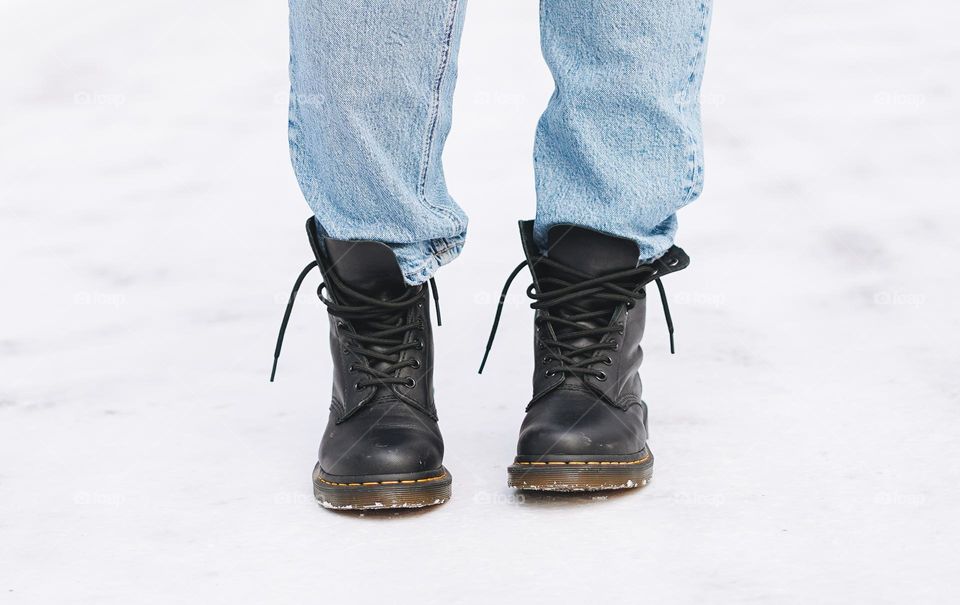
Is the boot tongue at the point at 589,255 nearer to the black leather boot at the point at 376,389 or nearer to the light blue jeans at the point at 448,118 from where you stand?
the light blue jeans at the point at 448,118

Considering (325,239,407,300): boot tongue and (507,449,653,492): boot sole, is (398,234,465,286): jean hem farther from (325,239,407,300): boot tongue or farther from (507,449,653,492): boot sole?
(507,449,653,492): boot sole

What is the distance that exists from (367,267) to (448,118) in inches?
5.8

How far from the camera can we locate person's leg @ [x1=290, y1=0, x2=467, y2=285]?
0.92 m

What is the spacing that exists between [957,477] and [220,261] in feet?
3.57

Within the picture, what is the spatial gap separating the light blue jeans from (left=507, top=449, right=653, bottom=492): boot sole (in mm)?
191

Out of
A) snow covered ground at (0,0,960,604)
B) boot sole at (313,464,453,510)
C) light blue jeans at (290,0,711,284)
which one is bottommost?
snow covered ground at (0,0,960,604)

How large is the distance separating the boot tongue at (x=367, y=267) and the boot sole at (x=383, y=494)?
0.17m

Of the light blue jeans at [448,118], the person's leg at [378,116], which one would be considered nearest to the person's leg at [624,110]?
the light blue jeans at [448,118]

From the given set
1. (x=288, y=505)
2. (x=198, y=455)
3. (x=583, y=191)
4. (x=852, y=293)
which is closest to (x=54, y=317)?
(x=198, y=455)

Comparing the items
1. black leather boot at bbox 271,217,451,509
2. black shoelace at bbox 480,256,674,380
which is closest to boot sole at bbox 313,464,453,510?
black leather boot at bbox 271,217,451,509

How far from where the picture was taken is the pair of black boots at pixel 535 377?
981mm

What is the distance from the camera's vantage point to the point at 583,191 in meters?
1.02

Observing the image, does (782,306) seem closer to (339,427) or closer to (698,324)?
(698,324)

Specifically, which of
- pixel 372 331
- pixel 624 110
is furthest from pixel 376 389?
pixel 624 110
